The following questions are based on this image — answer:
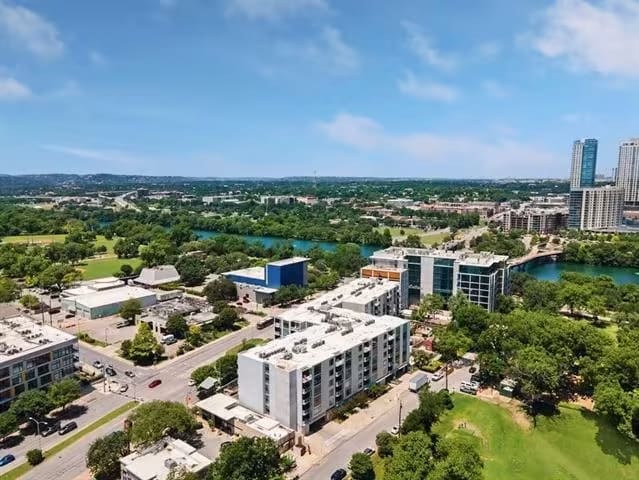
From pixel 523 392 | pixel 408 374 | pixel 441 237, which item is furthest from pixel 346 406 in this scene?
pixel 441 237

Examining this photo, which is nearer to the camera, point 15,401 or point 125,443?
point 125,443

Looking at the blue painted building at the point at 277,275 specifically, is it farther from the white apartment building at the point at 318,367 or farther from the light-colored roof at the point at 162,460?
the light-colored roof at the point at 162,460

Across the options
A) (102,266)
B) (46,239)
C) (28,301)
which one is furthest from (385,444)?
(46,239)

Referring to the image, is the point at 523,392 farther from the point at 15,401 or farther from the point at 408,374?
the point at 15,401

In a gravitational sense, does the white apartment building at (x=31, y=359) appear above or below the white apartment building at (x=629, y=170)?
below

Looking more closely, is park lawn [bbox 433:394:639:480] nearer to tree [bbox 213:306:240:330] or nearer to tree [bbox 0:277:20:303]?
tree [bbox 213:306:240:330]

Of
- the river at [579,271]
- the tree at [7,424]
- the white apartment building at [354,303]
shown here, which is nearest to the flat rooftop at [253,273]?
the white apartment building at [354,303]

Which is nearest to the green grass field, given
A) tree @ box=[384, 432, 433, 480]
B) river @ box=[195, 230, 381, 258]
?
river @ box=[195, 230, 381, 258]
